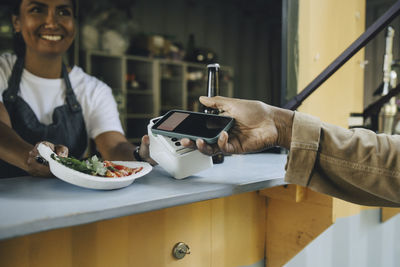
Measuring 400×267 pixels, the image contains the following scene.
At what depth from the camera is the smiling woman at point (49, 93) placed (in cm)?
163

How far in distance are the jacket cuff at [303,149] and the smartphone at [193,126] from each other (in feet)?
0.60

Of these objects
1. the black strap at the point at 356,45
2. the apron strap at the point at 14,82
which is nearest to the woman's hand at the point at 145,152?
the black strap at the point at 356,45

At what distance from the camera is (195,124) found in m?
0.92

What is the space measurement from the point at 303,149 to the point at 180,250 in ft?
1.49

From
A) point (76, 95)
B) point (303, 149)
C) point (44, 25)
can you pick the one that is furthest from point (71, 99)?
point (303, 149)

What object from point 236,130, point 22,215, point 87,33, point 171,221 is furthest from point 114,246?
point 87,33

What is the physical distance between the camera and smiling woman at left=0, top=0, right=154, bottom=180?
1.63 meters

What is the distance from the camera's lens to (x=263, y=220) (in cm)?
129

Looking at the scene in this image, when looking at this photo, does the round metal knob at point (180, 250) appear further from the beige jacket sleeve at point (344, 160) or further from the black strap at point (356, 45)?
the black strap at point (356, 45)

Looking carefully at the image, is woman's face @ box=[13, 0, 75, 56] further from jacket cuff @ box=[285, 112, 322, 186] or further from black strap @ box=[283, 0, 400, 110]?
jacket cuff @ box=[285, 112, 322, 186]

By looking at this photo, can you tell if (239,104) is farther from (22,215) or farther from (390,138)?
(22,215)

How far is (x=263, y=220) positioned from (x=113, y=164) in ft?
2.12

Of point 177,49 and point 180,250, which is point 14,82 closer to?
point 180,250

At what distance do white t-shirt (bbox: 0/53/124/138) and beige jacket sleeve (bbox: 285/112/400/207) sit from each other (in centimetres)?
112
